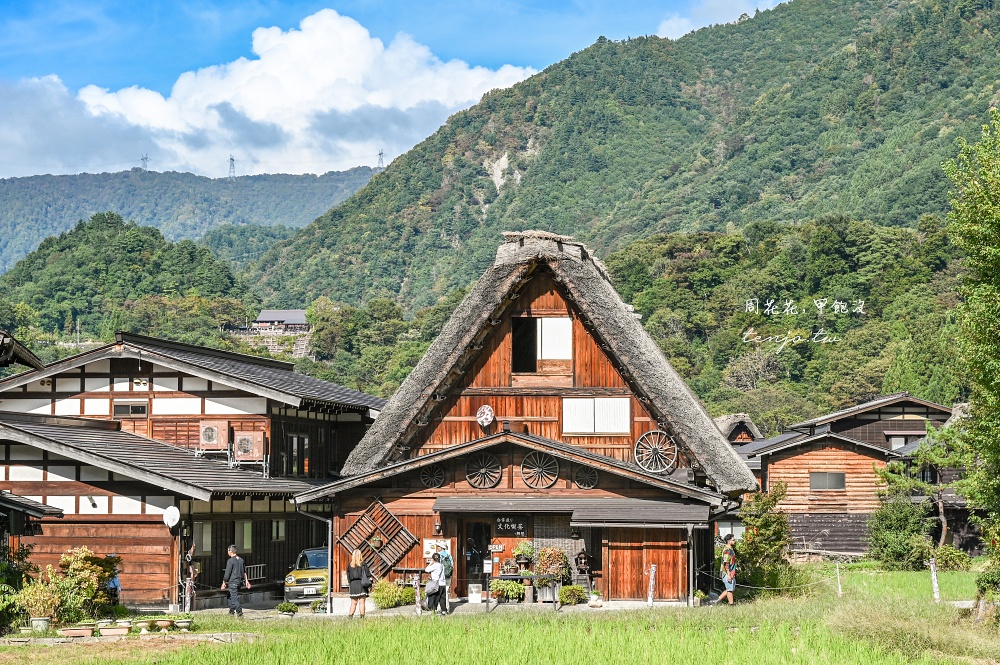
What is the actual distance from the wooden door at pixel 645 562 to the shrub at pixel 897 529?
54.1 feet

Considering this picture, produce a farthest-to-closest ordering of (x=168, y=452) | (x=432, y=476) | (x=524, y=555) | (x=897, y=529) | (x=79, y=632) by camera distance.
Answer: (x=897, y=529) → (x=168, y=452) → (x=432, y=476) → (x=524, y=555) → (x=79, y=632)

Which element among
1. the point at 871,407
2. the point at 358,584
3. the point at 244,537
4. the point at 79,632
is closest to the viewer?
the point at 79,632

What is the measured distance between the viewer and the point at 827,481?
5166 centimetres

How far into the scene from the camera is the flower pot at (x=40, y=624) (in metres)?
22.9

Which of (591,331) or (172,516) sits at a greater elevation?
(591,331)

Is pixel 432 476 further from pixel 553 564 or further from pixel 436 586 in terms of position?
pixel 436 586

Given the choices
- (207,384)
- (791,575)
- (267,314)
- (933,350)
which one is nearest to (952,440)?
(791,575)

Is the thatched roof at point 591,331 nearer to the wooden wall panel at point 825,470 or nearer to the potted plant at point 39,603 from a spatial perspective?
the potted plant at point 39,603

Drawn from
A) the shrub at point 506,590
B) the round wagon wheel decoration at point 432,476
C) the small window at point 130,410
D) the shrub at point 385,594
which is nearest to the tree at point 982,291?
the shrub at point 506,590

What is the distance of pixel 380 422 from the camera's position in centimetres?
3219

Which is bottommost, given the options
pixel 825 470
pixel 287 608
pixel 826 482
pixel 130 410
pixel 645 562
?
pixel 287 608

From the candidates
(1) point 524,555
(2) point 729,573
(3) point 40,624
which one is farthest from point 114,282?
(3) point 40,624

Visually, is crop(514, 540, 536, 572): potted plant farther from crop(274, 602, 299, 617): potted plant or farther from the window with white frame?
crop(274, 602, 299, 617): potted plant

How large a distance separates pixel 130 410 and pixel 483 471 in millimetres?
10915
